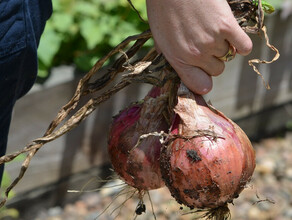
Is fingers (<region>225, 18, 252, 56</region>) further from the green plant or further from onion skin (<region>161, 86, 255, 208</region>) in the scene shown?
the green plant

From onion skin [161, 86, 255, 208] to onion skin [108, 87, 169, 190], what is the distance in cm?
6

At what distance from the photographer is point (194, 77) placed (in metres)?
1.31

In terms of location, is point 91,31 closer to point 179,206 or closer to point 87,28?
point 87,28

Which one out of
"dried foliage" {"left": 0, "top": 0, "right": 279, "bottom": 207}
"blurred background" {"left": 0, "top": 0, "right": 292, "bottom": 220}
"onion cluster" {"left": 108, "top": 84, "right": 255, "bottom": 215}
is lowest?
"blurred background" {"left": 0, "top": 0, "right": 292, "bottom": 220}

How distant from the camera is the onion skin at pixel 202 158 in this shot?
4.33 feet

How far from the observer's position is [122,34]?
9.36 ft

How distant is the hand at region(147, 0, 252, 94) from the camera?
1.18 meters

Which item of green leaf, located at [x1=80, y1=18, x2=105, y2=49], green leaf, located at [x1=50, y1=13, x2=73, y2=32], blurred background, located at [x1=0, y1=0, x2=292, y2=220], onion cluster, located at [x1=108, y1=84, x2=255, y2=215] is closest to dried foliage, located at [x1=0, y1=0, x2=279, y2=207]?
onion cluster, located at [x1=108, y1=84, x2=255, y2=215]

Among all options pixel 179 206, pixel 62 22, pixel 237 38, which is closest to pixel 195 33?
pixel 237 38

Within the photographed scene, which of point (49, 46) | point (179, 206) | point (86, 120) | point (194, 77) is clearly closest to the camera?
point (194, 77)

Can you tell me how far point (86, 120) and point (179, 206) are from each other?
0.67m

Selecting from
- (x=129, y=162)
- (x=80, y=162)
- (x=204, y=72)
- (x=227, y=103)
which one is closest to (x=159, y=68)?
(x=204, y=72)

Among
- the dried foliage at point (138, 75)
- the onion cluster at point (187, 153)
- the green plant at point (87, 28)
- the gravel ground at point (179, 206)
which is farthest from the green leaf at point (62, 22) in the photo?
the onion cluster at point (187, 153)

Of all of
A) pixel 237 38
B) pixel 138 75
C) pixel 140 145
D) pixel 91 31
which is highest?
pixel 237 38
